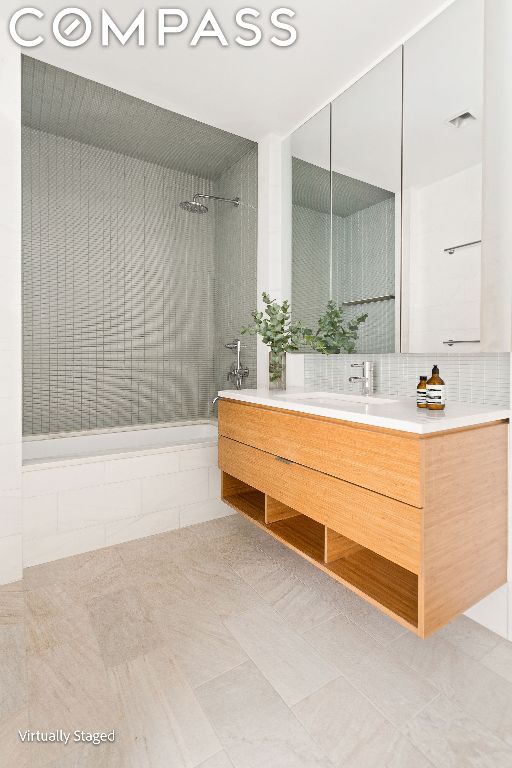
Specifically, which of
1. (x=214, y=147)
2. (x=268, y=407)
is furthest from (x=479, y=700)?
(x=214, y=147)

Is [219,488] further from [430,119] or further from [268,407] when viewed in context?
[430,119]


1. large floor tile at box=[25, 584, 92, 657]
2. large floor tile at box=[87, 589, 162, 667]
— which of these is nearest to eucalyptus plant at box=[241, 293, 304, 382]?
large floor tile at box=[87, 589, 162, 667]

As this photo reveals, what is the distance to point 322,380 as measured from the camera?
7.89 feet

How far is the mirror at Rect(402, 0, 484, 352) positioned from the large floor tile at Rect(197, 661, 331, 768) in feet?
4.60

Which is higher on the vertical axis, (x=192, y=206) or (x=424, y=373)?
(x=192, y=206)

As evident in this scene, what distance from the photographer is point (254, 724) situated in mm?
1142

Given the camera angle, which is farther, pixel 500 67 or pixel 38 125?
pixel 38 125

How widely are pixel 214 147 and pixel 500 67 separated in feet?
6.16

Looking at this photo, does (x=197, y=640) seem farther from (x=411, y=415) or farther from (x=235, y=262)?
(x=235, y=262)

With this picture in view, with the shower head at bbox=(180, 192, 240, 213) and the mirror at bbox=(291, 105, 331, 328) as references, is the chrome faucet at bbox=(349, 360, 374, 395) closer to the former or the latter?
the mirror at bbox=(291, 105, 331, 328)

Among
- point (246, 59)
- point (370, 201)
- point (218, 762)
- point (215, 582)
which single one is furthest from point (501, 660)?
point (246, 59)

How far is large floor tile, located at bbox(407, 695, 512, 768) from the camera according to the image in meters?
1.04

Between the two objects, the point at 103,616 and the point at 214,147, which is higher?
the point at 214,147

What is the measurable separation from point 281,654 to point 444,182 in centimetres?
191
